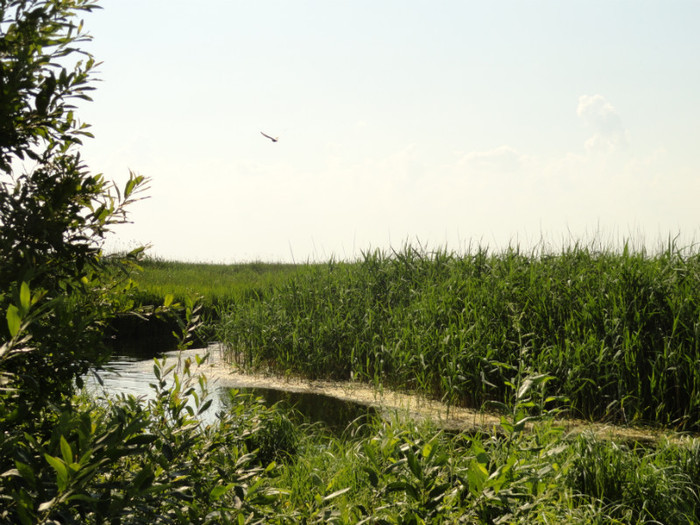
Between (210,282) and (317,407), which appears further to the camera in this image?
(210,282)

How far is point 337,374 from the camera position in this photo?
912cm

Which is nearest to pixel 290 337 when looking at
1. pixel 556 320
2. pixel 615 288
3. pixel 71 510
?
pixel 556 320

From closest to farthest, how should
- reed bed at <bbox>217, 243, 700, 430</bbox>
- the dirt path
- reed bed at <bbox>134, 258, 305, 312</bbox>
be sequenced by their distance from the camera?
the dirt path, reed bed at <bbox>217, 243, 700, 430</bbox>, reed bed at <bbox>134, 258, 305, 312</bbox>

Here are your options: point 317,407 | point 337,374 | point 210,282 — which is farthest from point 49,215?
point 210,282

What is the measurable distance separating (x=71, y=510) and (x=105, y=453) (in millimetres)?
427

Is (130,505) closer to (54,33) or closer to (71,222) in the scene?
(71,222)

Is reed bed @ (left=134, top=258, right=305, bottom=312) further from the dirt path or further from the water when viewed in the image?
the dirt path

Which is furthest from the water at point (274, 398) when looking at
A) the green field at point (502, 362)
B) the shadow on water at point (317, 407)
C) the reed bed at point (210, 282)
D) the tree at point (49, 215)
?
the tree at point (49, 215)

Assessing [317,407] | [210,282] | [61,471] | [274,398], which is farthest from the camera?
[210,282]

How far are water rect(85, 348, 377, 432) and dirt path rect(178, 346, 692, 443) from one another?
0.18m

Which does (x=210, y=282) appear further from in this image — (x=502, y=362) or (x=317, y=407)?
(x=502, y=362)

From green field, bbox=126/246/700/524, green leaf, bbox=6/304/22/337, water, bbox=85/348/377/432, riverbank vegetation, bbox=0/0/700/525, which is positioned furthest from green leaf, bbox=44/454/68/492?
water, bbox=85/348/377/432

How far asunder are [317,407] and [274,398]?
75 centimetres

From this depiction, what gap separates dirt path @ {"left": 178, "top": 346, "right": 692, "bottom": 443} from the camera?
6344 millimetres
